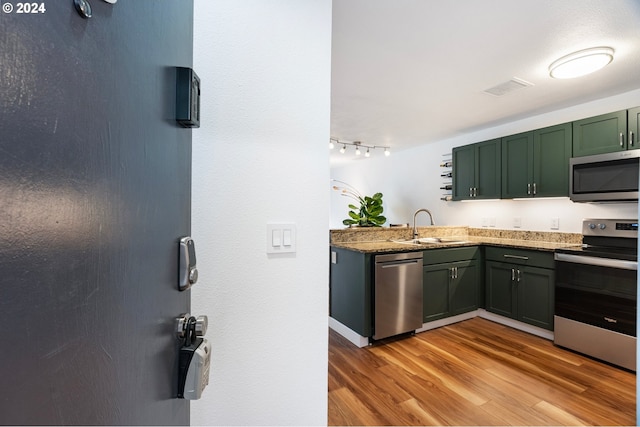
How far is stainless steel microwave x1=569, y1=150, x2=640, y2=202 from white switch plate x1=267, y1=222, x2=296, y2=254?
2.85 metres

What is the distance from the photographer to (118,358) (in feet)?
1.35

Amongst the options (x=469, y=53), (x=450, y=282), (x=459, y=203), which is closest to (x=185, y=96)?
(x=469, y=53)

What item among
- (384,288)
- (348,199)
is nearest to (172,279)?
(384,288)

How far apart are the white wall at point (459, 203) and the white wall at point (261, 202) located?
10.5ft

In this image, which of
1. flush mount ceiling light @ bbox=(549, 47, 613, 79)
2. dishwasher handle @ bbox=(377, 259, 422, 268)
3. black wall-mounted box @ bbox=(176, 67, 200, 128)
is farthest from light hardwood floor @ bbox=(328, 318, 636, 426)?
flush mount ceiling light @ bbox=(549, 47, 613, 79)

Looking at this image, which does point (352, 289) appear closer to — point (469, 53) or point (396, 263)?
point (396, 263)

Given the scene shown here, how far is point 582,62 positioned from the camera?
1.93m

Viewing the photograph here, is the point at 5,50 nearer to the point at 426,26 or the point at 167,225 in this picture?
the point at 167,225

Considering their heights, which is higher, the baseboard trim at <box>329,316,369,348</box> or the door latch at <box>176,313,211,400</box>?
the door latch at <box>176,313,211,400</box>

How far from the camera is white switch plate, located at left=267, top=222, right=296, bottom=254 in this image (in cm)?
99

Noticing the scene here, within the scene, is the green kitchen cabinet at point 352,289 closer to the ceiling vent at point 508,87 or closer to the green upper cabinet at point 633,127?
the ceiling vent at point 508,87

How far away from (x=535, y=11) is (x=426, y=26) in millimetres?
577

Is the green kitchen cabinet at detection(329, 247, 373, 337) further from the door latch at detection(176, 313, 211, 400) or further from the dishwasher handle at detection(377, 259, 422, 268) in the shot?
the door latch at detection(176, 313, 211, 400)

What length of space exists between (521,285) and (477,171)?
58.7 inches
